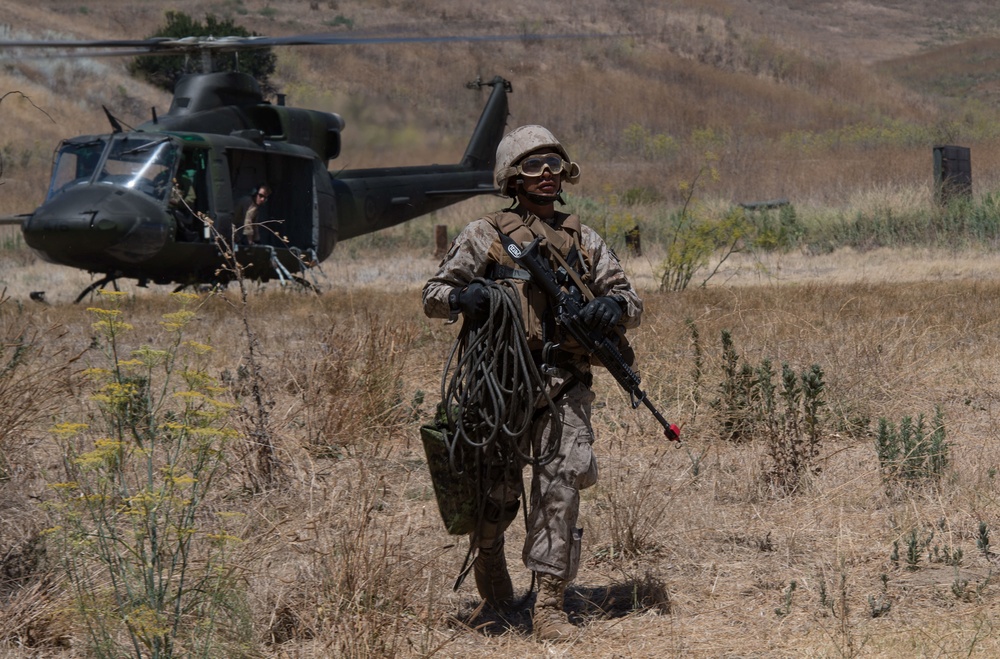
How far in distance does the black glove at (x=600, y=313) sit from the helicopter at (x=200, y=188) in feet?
23.9

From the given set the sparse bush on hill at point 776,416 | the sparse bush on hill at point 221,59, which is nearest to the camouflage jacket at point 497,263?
the sparse bush on hill at point 776,416

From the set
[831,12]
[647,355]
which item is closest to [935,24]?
[831,12]

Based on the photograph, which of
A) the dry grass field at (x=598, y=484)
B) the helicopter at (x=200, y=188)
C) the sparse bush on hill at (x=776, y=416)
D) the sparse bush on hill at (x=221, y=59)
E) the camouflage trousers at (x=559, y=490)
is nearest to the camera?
the dry grass field at (x=598, y=484)

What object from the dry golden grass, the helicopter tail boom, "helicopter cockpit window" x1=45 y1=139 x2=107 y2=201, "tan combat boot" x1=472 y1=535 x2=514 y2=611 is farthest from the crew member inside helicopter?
"tan combat boot" x1=472 y1=535 x2=514 y2=611

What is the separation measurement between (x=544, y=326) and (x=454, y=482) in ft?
2.10

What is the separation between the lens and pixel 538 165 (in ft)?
14.7

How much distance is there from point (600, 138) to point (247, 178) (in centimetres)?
2845

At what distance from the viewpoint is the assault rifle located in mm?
4309

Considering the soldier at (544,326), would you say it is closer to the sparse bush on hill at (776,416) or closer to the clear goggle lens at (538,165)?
the clear goggle lens at (538,165)

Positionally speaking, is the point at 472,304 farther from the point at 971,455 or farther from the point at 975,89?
the point at 975,89

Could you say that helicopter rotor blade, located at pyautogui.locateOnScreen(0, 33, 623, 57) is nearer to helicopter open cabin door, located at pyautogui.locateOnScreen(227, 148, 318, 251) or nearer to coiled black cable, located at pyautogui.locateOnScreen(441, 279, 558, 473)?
helicopter open cabin door, located at pyautogui.locateOnScreen(227, 148, 318, 251)

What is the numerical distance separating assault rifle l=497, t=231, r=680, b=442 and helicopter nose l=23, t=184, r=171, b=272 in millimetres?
8427

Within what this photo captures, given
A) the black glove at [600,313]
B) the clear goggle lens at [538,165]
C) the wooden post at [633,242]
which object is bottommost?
the wooden post at [633,242]

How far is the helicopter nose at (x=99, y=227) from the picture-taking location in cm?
1190
